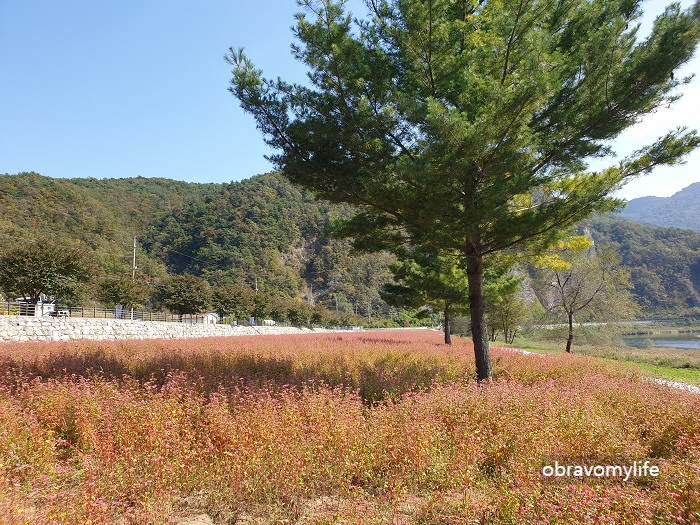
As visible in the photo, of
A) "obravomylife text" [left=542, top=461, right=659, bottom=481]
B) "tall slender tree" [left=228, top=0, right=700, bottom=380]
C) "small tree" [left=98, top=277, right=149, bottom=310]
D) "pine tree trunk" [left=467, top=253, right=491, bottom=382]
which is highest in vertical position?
"tall slender tree" [left=228, top=0, right=700, bottom=380]

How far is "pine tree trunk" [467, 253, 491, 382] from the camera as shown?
7.56m

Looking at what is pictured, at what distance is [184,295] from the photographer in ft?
132

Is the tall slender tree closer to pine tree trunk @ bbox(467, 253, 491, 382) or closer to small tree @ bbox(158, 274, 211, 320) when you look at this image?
pine tree trunk @ bbox(467, 253, 491, 382)

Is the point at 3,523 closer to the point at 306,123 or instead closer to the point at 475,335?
the point at 306,123

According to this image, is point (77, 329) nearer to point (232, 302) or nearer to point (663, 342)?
point (232, 302)

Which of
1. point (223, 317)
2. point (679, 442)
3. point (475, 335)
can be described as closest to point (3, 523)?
point (679, 442)

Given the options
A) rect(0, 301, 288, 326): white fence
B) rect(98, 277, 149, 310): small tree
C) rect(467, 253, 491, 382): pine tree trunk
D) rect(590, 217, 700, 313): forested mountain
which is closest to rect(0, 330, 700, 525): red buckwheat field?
rect(467, 253, 491, 382): pine tree trunk

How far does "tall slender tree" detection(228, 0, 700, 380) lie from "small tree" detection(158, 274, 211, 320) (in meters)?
37.2

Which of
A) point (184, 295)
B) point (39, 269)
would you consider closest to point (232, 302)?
point (184, 295)

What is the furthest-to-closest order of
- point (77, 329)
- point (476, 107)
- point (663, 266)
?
point (663, 266) < point (77, 329) < point (476, 107)

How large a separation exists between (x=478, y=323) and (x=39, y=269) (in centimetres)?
3166

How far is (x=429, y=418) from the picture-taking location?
4293 mm

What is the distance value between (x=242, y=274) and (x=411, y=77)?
277ft

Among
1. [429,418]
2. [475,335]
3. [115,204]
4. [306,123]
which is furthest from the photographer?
[115,204]
